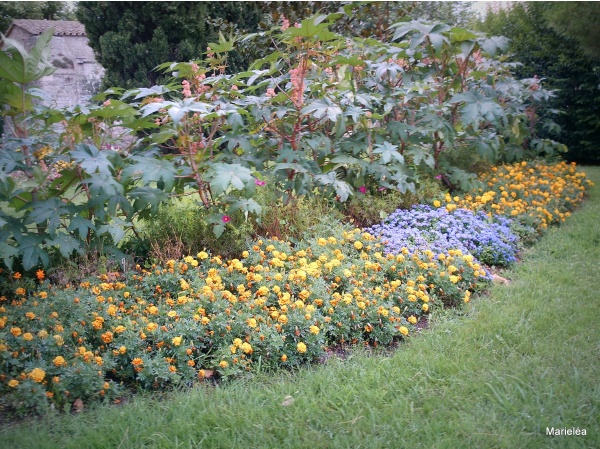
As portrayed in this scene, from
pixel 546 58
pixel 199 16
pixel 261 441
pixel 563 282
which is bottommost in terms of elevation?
pixel 563 282

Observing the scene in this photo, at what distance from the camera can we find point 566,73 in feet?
30.1

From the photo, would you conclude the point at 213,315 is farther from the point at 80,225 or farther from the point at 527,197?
the point at 527,197

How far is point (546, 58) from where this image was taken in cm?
942

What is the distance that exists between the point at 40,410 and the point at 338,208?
2.83 m

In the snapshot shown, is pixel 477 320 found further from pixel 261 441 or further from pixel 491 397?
pixel 261 441

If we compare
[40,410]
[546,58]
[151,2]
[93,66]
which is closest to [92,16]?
[151,2]

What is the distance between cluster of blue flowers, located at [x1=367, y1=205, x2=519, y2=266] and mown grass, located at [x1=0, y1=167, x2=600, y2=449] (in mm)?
912

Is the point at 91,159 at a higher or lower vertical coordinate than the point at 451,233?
higher

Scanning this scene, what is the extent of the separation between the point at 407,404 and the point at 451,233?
196cm

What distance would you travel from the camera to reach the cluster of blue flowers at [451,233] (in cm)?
365

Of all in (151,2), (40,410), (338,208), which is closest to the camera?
(40,410)

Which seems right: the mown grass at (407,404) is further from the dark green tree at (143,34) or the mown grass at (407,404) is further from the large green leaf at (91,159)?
the dark green tree at (143,34)

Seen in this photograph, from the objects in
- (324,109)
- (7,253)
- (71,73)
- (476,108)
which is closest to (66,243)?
(7,253)

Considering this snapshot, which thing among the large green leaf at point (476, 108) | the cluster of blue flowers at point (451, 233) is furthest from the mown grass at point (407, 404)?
the large green leaf at point (476, 108)
